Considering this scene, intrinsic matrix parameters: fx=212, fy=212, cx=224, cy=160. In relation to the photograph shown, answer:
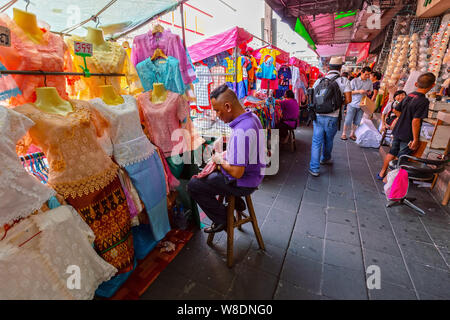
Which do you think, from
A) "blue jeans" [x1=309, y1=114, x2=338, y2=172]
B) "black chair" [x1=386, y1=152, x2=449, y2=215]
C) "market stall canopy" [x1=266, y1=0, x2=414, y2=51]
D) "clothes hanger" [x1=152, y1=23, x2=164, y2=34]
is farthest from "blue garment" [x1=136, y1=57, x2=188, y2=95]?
"market stall canopy" [x1=266, y1=0, x2=414, y2=51]

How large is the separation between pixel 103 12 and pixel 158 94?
908mm

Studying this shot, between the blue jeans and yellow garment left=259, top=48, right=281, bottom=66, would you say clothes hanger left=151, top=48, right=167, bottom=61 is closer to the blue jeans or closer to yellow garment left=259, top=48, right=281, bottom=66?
the blue jeans

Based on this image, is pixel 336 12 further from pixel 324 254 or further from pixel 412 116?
pixel 324 254

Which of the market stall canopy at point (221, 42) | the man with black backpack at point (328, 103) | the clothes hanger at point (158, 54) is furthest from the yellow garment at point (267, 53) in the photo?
the clothes hanger at point (158, 54)

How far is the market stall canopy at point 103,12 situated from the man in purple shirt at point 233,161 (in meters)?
1.18

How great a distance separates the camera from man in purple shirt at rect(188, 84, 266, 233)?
168 centimetres

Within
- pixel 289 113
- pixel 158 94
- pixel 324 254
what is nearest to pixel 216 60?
pixel 289 113

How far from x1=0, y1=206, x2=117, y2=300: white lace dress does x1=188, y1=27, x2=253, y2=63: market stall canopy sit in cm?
346

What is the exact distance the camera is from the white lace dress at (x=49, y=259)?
3.60 feet

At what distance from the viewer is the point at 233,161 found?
1.72 m

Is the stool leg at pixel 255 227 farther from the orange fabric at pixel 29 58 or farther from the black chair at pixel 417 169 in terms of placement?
the black chair at pixel 417 169
